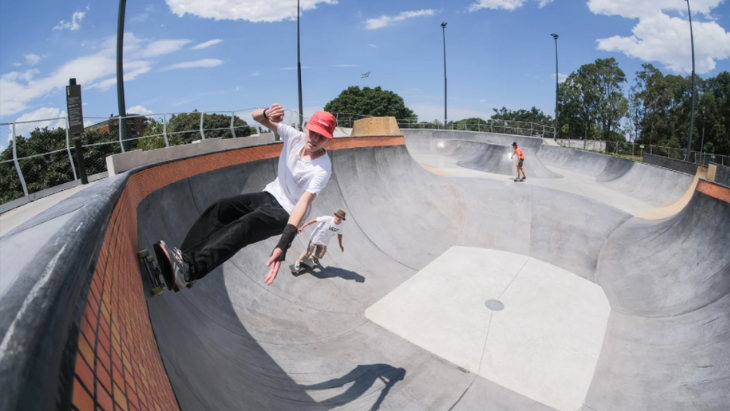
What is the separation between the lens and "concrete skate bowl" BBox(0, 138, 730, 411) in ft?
4.25

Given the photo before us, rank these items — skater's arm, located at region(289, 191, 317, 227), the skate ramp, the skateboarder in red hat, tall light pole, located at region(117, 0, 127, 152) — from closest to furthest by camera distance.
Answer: the skateboarder in red hat < skater's arm, located at region(289, 191, 317, 227) < the skate ramp < tall light pole, located at region(117, 0, 127, 152)

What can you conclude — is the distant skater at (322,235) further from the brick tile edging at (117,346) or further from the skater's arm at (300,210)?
the brick tile edging at (117,346)

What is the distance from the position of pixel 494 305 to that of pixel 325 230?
388cm

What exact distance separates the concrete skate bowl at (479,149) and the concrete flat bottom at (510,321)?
9.16 meters

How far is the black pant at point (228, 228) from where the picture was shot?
10.1ft

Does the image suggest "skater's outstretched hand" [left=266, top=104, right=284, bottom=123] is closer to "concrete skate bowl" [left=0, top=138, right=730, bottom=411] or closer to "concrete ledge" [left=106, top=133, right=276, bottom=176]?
"concrete skate bowl" [left=0, top=138, right=730, bottom=411]

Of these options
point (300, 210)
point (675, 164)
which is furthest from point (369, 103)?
point (300, 210)

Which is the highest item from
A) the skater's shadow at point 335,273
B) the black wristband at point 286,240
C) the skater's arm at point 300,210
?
the skater's arm at point 300,210

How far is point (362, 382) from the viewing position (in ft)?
18.5

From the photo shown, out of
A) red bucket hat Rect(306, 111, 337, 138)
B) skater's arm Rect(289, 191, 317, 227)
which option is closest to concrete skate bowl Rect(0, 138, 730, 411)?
skater's arm Rect(289, 191, 317, 227)

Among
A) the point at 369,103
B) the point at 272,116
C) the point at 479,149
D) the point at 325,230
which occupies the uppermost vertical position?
the point at 369,103

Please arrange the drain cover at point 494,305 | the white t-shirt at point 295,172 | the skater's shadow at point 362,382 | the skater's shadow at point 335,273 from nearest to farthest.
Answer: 1. the white t-shirt at point 295,172
2. the skater's shadow at point 362,382
3. the drain cover at point 494,305
4. the skater's shadow at point 335,273

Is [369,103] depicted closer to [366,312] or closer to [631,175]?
[631,175]

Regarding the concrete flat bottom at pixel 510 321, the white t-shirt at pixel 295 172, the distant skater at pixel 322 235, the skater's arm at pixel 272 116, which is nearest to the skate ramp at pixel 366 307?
the concrete flat bottom at pixel 510 321
